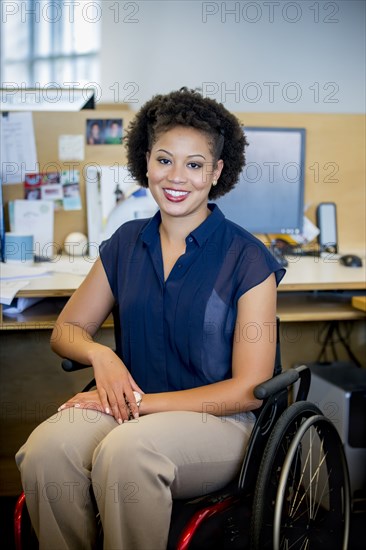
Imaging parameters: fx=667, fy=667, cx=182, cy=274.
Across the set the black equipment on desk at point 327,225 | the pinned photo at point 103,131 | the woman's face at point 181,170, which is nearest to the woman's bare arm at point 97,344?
the woman's face at point 181,170

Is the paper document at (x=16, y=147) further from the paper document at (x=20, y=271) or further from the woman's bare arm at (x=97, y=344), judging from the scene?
the woman's bare arm at (x=97, y=344)

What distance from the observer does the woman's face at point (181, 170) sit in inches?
56.8

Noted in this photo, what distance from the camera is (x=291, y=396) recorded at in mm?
2324

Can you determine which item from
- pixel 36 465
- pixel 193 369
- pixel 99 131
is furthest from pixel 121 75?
pixel 36 465

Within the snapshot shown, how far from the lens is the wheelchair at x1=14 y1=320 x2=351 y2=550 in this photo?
1161 millimetres

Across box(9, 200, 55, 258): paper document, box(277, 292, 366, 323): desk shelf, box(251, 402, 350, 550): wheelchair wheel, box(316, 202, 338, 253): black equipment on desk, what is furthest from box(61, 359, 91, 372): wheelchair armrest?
box(316, 202, 338, 253): black equipment on desk

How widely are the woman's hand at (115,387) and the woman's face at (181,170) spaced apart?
35cm

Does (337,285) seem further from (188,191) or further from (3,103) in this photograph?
(3,103)

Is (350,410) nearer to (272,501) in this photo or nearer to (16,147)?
(272,501)

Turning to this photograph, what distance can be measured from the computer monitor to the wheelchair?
986mm

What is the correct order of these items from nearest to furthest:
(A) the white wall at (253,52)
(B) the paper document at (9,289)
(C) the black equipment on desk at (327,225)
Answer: (B) the paper document at (9,289) → (C) the black equipment on desk at (327,225) → (A) the white wall at (253,52)

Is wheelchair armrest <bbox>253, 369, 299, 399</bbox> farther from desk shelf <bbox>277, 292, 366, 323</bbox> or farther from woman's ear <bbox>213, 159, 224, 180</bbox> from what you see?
desk shelf <bbox>277, 292, 366, 323</bbox>

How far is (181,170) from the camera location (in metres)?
1.44

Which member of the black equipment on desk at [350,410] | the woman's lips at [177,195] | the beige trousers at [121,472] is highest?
the woman's lips at [177,195]
